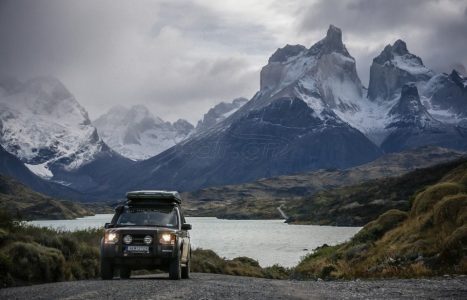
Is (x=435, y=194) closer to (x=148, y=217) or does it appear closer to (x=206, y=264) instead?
(x=206, y=264)

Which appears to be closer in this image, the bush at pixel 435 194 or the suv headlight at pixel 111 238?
the suv headlight at pixel 111 238

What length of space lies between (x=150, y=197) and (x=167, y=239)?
247 cm

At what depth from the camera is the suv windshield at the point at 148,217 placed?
24641 millimetres

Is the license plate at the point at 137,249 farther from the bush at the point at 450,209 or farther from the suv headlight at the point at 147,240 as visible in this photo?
the bush at the point at 450,209

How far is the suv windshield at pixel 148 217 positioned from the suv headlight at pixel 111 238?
36.6 inches

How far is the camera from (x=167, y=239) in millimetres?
23641

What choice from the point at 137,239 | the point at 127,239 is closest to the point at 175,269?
the point at 137,239

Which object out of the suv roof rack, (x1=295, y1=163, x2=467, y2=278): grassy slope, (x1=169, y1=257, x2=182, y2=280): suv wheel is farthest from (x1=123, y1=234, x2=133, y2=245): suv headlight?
(x1=295, y1=163, x2=467, y2=278): grassy slope

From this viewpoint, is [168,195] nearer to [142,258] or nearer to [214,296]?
[142,258]

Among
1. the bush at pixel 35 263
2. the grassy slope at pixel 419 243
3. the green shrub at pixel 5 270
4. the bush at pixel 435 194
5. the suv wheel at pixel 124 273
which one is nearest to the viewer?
the green shrub at pixel 5 270

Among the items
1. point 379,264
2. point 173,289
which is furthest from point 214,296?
point 379,264

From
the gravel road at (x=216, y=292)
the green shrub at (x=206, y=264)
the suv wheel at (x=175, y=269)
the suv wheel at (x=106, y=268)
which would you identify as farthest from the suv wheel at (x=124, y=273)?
the green shrub at (x=206, y=264)

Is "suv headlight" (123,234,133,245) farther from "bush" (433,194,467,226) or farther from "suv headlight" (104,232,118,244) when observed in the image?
"bush" (433,194,467,226)

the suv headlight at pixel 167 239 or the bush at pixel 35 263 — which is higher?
the suv headlight at pixel 167 239
